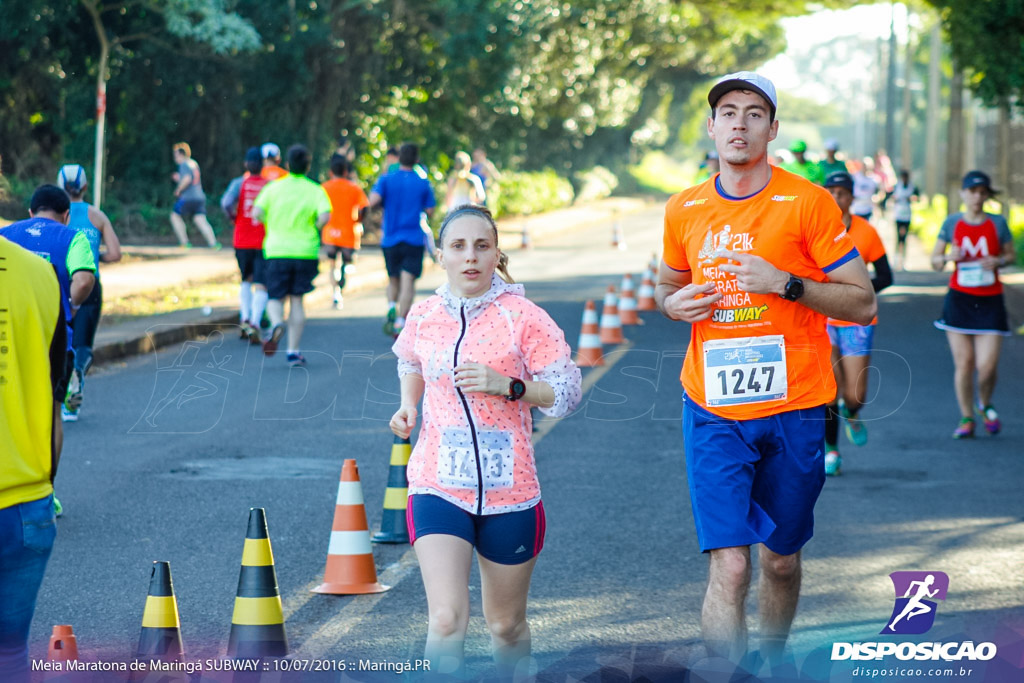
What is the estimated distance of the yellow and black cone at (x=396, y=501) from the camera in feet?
23.6

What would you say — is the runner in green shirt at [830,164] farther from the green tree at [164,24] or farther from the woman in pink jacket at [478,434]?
the woman in pink jacket at [478,434]

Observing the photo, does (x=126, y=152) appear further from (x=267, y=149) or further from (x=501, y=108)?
(x=267, y=149)

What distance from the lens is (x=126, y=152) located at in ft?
98.7

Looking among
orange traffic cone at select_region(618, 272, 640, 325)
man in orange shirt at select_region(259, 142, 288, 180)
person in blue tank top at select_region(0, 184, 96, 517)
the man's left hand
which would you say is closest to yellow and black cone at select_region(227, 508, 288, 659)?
the man's left hand

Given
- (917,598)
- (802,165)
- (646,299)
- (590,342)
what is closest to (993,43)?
(802,165)

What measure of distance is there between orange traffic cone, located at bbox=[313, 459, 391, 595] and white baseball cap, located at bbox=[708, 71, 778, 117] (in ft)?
9.00

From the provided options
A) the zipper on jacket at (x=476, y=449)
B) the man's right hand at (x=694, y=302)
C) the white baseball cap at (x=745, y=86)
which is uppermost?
the white baseball cap at (x=745, y=86)

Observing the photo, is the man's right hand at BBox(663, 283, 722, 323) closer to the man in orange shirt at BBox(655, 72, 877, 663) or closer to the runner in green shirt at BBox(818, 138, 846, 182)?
the man in orange shirt at BBox(655, 72, 877, 663)

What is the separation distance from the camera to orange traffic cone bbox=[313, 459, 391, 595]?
21.0 feet

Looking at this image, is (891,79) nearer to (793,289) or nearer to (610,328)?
(610,328)

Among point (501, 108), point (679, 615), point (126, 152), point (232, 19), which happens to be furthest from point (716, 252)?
point (501, 108)

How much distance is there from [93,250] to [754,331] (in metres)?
6.52

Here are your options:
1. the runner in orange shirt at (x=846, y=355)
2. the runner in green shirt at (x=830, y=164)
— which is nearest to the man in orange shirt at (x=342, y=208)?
the runner in green shirt at (x=830, y=164)

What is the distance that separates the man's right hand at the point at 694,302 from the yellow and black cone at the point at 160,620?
1867 mm
